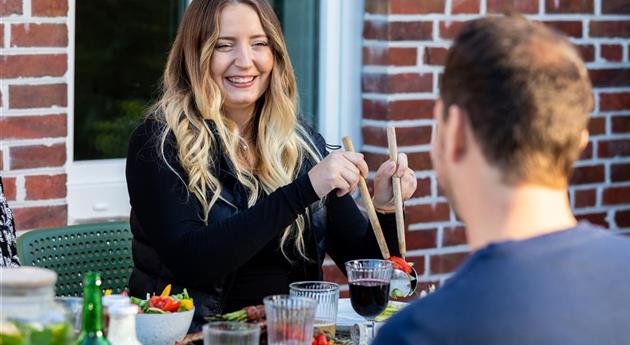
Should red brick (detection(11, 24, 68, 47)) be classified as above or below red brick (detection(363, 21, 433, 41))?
below

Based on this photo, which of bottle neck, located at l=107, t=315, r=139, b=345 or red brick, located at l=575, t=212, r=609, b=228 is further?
red brick, located at l=575, t=212, r=609, b=228

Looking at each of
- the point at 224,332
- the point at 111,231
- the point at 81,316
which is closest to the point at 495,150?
the point at 224,332

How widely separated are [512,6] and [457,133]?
293cm

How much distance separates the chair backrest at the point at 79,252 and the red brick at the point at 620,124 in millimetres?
2094

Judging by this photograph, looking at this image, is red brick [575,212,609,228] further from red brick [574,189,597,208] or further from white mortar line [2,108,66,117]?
Result: white mortar line [2,108,66,117]

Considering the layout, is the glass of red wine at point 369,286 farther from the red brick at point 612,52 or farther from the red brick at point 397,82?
the red brick at point 612,52

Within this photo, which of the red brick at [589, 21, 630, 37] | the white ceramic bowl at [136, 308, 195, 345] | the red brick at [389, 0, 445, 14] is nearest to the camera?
the white ceramic bowl at [136, 308, 195, 345]

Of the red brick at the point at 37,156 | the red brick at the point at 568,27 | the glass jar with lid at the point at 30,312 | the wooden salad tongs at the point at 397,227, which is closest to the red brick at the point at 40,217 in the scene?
the red brick at the point at 37,156

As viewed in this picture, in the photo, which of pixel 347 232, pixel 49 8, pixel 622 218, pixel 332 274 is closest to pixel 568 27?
pixel 622 218

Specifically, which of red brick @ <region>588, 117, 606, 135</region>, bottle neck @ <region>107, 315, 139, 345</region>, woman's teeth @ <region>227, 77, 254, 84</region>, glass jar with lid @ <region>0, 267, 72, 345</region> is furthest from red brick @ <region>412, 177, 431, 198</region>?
glass jar with lid @ <region>0, 267, 72, 345</region>

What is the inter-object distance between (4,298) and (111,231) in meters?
1.68

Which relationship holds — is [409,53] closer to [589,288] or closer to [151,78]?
[151,78]

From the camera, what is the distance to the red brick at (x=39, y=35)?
3.66 meters

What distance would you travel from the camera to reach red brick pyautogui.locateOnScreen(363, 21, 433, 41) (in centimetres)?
429
